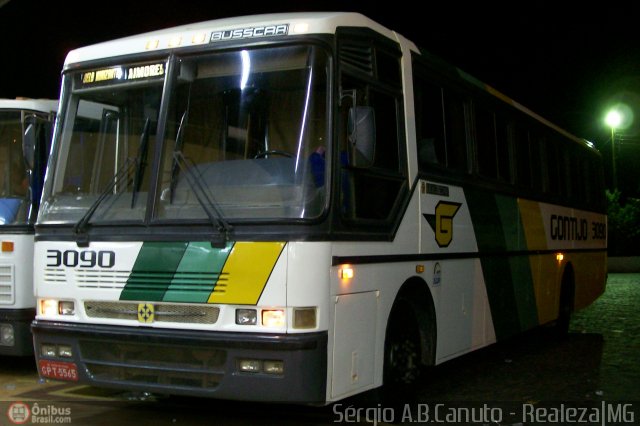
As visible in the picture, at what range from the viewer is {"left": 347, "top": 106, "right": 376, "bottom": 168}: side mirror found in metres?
5.86

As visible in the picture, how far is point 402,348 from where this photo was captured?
699 cm

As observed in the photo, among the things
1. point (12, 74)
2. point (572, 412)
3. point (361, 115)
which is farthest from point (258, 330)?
point (12, 74)

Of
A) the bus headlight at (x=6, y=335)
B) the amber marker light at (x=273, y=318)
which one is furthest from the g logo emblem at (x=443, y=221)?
the bus headlight at (x=6, y=335)

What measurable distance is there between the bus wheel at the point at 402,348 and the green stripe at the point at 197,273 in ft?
5.74

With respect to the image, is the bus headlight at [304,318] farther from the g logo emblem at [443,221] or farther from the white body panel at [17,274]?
the white body panel at [17,274]

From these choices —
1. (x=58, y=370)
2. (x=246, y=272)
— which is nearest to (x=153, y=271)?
(x=246, y=272)

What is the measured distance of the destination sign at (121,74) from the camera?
247 inches

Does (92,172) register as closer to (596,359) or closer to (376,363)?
(376,363)

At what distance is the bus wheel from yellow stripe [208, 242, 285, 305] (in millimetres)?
1578

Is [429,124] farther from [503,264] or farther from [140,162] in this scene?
[140,162]

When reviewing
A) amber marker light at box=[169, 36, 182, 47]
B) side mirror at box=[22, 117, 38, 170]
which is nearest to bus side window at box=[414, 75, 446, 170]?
amber marker light at box=[169, 36, 182, 47]

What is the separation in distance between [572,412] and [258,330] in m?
3.38

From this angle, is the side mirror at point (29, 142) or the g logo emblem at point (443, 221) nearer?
the g logo emblem at point (443, 221)

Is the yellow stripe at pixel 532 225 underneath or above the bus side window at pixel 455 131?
underneath
